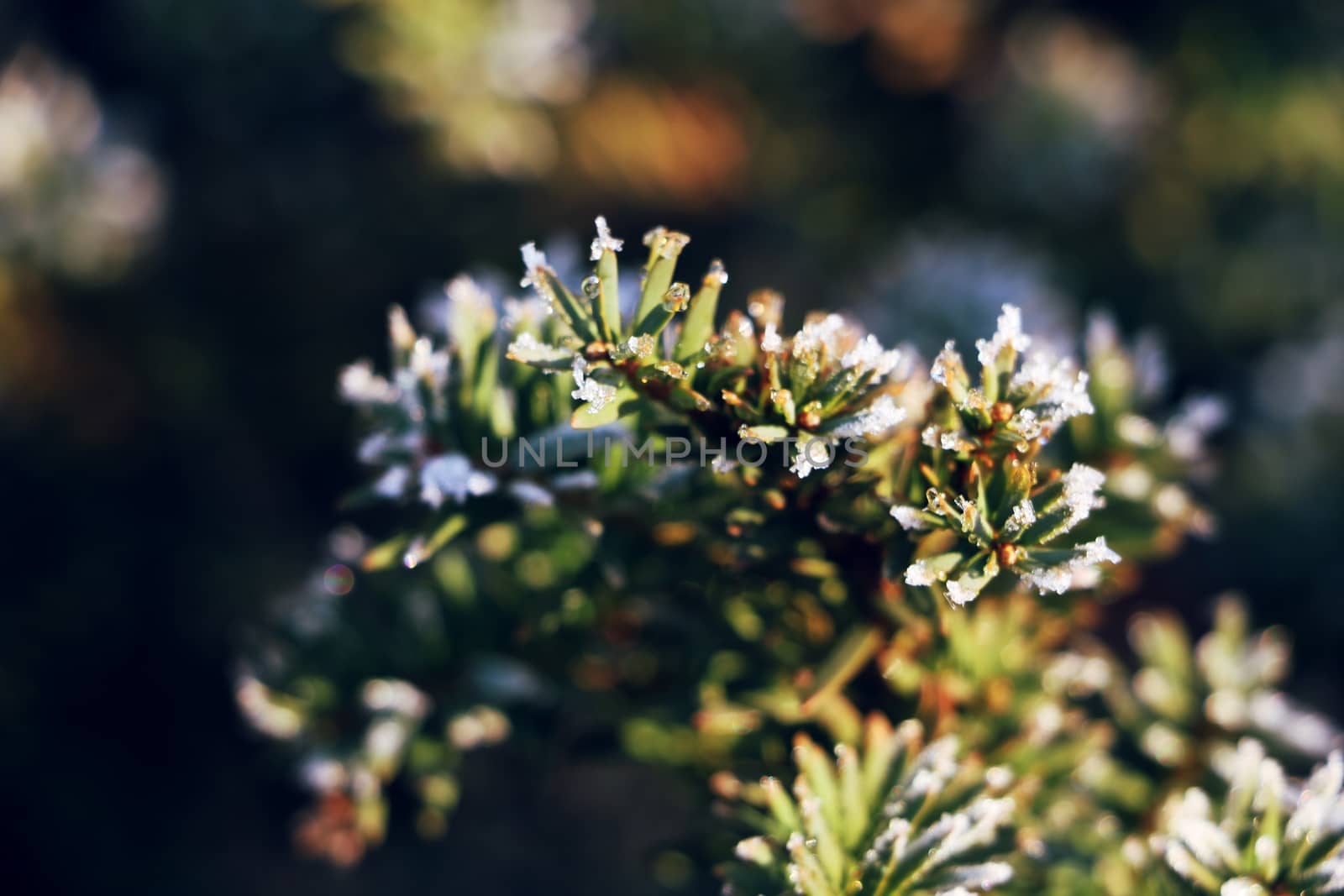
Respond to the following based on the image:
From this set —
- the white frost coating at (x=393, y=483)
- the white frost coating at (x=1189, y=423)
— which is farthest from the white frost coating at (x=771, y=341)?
the white frost coating at (x=1189, y=423)

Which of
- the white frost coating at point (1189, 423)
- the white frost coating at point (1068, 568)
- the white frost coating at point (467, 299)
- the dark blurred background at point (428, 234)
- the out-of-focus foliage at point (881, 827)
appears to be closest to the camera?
the white frost coating at point (1068, 568)

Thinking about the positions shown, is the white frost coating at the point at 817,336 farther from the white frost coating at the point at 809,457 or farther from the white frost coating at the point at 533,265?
the white frost coating at the point at 533,265

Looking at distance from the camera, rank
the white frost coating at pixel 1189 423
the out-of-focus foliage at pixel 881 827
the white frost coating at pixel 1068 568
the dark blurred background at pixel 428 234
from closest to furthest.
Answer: the white frost coating at pixel 1068 568 < the out-of-focus foliage at pixel 881 827 < the white frost coating at pixel 1189 423 < the dark blurred background at pixel 428 234

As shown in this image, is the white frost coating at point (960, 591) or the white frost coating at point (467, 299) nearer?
the white frost coating at point (960, 591)

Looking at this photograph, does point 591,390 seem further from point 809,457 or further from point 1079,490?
point 1079,490

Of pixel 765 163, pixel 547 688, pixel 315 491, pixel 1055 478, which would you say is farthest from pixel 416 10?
pixel 1055 478
